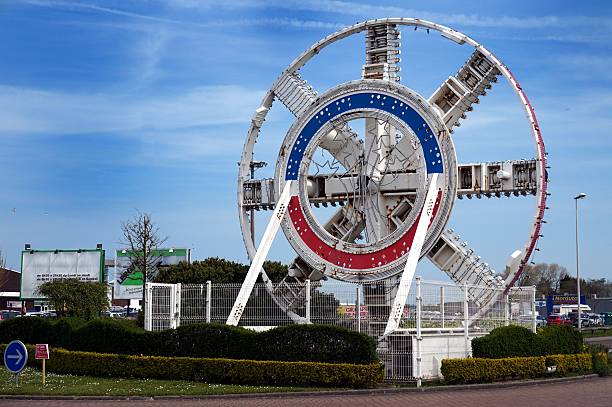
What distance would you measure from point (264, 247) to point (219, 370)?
25.3 ft

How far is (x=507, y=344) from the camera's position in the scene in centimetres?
2431

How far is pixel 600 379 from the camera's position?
2597 cm

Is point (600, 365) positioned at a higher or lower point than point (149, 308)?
lower

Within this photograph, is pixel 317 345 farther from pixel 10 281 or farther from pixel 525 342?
pixel 10 281

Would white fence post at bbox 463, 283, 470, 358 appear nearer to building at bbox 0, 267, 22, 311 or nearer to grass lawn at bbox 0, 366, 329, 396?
grass lawn at bbox 0, 366, 329, 396

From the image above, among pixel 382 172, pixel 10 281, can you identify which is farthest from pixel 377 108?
pixel 10 281

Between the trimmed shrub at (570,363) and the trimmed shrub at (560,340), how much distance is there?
37cm

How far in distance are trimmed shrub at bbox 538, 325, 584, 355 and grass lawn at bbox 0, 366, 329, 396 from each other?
803 centimetres

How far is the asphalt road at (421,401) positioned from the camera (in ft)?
64.1

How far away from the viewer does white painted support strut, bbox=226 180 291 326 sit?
28625 millimetres

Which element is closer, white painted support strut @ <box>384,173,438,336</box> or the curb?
the curb

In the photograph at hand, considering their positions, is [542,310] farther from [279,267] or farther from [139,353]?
[139,353]

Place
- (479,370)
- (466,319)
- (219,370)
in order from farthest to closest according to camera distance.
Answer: (466,319), (219,370), (479,370)

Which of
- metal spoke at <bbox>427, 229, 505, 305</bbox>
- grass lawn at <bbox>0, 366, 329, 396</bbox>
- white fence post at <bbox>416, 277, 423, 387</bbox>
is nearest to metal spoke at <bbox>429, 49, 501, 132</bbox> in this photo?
metal spoke at <bbox>427, 229, 505, 305</bbox>
